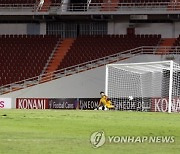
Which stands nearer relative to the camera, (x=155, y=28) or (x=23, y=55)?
(x=23, y=55)

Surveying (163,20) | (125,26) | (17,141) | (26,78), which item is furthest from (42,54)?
(17,141)

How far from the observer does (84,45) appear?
41.3 meters

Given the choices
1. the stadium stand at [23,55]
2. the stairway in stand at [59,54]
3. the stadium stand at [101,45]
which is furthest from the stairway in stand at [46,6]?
the stadium stand at [101,45]

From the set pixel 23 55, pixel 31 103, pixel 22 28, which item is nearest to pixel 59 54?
pixel 23 55

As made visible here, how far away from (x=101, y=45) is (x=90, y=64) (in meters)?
3.01

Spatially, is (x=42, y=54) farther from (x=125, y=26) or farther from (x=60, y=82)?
(x=125, y=26)

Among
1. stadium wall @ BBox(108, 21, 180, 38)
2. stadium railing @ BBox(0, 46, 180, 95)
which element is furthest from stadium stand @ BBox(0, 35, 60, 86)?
stadium wall @ BBox(108, 21, 180, 38)

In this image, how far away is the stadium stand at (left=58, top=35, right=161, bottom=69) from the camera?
39344 mm

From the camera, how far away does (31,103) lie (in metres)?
34.3

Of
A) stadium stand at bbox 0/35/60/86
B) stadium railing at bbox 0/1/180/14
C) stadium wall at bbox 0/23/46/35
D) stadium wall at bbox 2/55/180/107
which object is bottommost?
stadium wall at bbox 2/55/180/107

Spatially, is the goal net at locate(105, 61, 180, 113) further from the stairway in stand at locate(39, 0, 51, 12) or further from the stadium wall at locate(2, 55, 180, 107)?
the stairway in stand at locate(39, 0, 51, 12)

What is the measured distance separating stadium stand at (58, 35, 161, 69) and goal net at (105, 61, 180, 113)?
19.6 ft

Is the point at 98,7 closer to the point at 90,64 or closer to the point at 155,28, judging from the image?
the point at 155,28

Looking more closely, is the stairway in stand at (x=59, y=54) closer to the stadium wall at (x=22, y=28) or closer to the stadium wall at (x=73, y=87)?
the stadium wall at (x=73, y=87)
